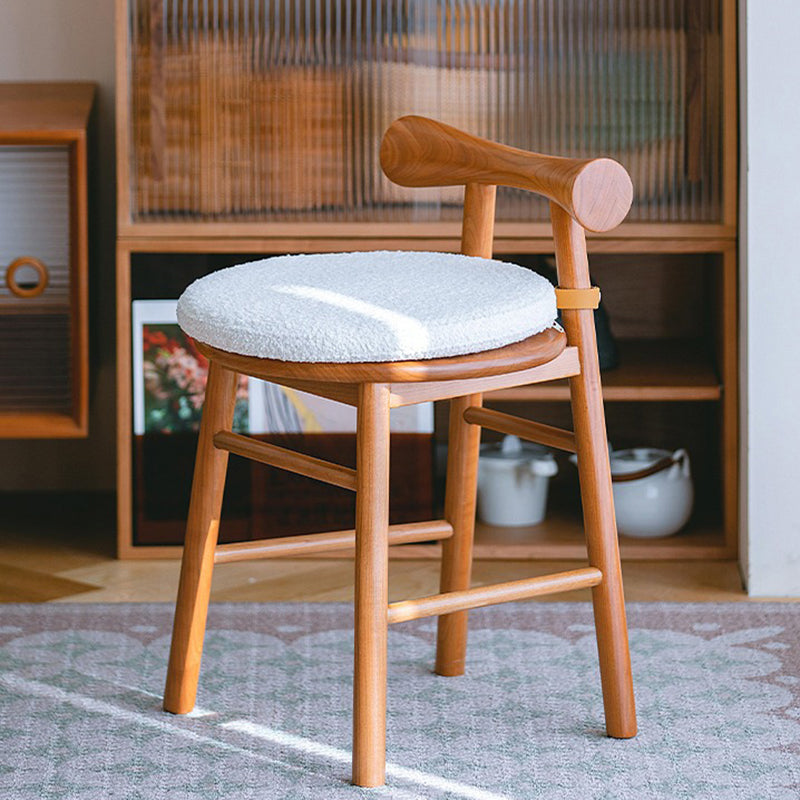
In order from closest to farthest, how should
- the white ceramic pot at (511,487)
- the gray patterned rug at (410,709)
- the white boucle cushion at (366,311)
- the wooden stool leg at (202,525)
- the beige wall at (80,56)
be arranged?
1. the white boucle cushion at (366,311)
2. the gray patterned rug at (410,709)
3. the wooden stool leg at (202,525)
4. the white ceramic pot at (511,487)
5. the beige wall at (80,56)

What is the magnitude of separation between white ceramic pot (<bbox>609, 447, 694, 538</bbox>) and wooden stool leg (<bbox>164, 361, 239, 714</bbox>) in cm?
79

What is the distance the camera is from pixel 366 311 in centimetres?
107

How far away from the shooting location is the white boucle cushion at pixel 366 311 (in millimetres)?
1047

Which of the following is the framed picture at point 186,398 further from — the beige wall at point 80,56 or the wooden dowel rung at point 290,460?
the wooden dowel rung at point 290,460

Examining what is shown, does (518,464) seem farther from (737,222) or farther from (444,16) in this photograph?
(444,16)

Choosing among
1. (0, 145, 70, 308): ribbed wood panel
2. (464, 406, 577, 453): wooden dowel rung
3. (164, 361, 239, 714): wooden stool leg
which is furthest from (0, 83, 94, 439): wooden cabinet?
(464, 406, 577, 453): wooden dowel rung

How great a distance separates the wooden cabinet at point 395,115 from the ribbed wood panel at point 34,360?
101 millimetres

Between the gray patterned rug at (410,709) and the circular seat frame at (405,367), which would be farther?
the gray patterned rug at (410,709)

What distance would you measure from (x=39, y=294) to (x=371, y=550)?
974 mm

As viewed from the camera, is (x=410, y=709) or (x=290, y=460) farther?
(x=410, y=709)

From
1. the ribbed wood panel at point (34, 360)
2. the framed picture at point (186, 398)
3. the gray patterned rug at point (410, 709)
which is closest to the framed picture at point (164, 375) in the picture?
the framed picture at point (186, 398)

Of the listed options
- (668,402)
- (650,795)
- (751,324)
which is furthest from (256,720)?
(668,402)

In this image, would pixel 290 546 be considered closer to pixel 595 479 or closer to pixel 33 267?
pixel 595 479

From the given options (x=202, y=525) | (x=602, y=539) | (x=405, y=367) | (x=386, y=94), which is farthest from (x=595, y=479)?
(x=386, y=94)
